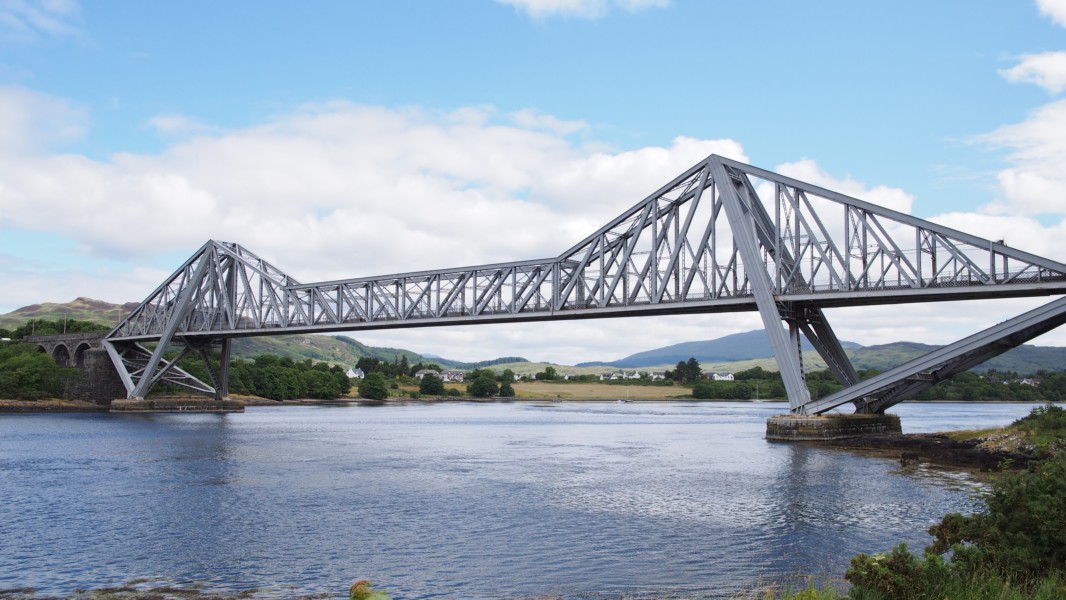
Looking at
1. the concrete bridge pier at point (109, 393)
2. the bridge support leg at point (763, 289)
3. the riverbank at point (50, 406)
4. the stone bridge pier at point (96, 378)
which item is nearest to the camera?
the bridge support leg at point (763, 289)

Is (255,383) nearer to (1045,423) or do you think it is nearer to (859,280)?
(859,280)

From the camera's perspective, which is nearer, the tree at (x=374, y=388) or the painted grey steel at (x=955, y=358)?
the painted grey steel at (x=955, y=358)

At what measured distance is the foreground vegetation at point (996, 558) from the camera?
471 inches

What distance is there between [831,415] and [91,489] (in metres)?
43.9

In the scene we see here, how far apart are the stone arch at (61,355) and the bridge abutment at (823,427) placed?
110427 mm

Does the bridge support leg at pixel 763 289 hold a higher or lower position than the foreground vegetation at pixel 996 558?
higher

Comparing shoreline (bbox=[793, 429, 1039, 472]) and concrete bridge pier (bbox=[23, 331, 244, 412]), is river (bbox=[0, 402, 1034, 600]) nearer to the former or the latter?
shoreline (bbox=[793, 429, 1039, 472])

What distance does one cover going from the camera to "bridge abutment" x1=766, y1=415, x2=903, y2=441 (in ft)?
183

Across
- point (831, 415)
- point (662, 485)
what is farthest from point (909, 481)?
point (831, 415)

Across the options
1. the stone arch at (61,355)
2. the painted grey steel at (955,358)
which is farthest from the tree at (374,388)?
the painted grey steel at (955,358)

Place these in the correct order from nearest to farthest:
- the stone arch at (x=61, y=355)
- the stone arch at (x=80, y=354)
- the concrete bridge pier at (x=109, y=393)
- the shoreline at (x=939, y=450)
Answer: the shoreline at (x=939, y=450) < the concrete bridge pier at (x=109, y=393) < the stone arch at (x=80, y=354) < the stone arch at (x=61, y=355)

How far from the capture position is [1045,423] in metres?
47.3

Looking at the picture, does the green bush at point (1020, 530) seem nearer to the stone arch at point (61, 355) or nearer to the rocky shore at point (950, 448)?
the rocky shore at point (950, 448)

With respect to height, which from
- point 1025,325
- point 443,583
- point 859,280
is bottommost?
point 443,583
